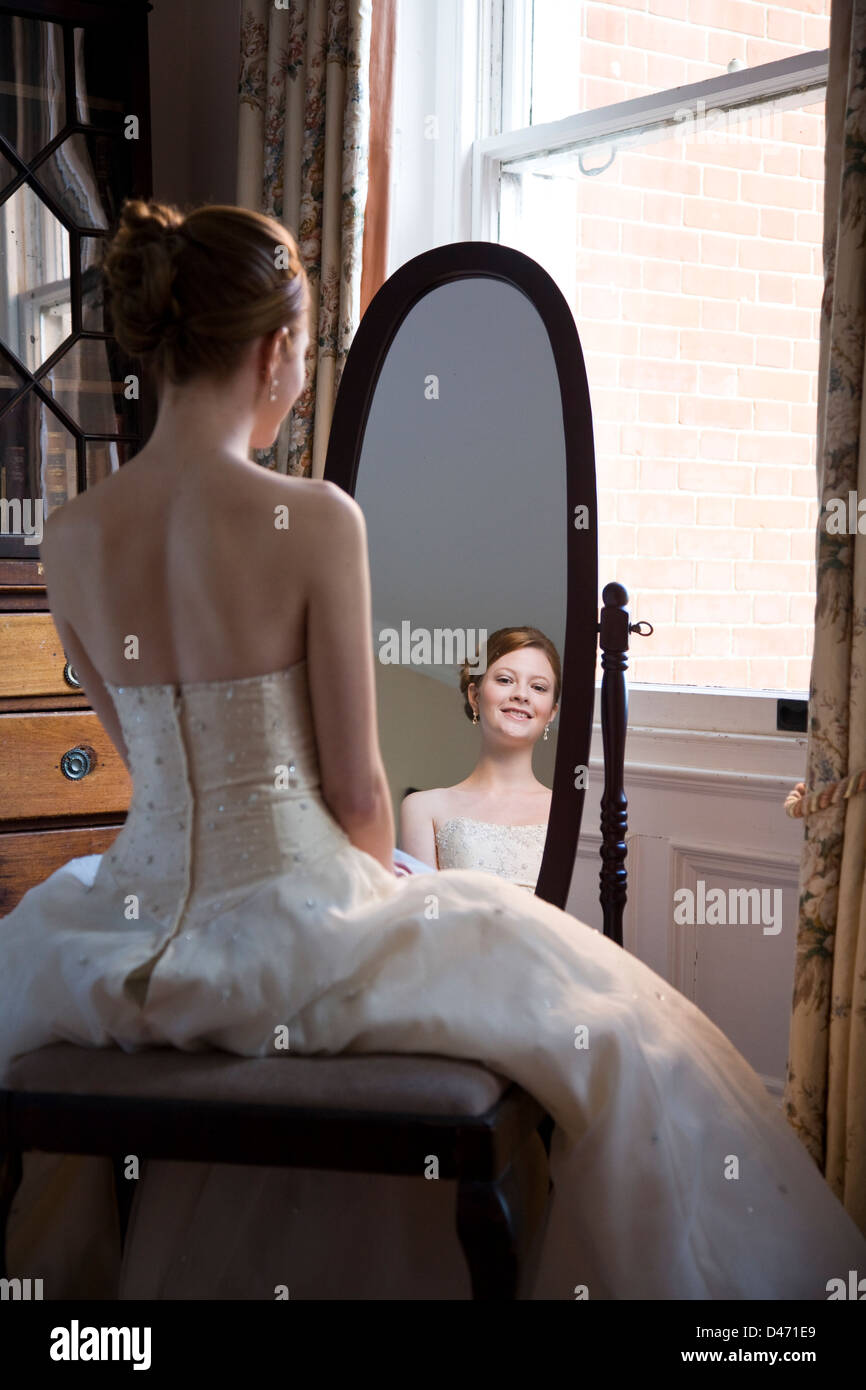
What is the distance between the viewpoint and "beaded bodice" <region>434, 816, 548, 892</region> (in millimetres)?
1854

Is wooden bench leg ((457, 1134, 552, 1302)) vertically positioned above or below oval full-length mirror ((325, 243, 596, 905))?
below

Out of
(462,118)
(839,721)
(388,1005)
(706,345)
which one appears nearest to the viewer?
(388,1005)

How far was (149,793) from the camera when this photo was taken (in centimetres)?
139

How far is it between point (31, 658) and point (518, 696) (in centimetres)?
96

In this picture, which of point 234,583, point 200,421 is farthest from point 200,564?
point 200,421

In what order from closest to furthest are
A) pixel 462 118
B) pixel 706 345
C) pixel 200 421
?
1. pixel 200 421
2. pixel 706 345
3. pixel 462 118

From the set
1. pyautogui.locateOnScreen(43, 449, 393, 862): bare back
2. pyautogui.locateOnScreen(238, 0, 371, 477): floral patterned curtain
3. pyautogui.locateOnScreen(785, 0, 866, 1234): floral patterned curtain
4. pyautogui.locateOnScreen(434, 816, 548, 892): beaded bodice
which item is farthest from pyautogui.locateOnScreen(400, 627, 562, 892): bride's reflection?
pyautogui.locateOnScreen(238, 0, 371, 477): floral patterned curtain

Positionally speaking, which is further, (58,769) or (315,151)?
(315,151)

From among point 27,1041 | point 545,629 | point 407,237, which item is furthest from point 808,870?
point 407,237

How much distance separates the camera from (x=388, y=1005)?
1.25 m

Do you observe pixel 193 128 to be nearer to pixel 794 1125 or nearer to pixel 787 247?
pixel 787 247

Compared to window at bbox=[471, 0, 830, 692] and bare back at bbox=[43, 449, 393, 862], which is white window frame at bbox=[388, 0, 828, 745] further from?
bare back at bbox=[43, 449, 393, 862]

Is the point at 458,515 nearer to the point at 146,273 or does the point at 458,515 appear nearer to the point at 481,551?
the point at 481,551

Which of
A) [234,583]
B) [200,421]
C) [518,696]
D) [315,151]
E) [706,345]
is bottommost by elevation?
[518,696]
